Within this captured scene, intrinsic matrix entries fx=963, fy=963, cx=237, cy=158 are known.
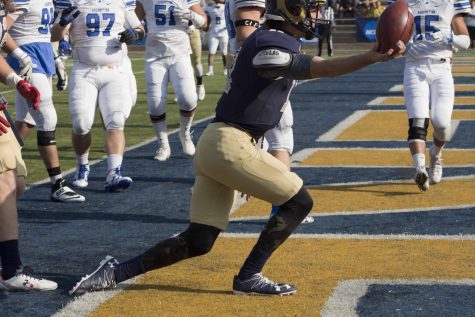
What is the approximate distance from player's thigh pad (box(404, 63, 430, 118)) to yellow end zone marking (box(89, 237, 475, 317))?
2.10 metres

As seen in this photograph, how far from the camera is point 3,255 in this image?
5.04 m

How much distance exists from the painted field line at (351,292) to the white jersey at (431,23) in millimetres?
3258

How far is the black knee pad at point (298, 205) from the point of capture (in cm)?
486

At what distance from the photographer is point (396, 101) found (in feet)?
50.2

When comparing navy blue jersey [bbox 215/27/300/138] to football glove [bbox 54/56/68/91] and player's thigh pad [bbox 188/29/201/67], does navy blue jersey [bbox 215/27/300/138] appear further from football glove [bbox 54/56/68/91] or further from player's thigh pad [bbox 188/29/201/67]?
player's thigh pad [bbox 188/29/201/67]

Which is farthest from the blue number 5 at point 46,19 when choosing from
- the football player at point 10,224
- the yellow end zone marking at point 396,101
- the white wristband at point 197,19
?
the yellow end zone marking at point 396,101

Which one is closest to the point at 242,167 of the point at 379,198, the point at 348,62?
the point at 348,62

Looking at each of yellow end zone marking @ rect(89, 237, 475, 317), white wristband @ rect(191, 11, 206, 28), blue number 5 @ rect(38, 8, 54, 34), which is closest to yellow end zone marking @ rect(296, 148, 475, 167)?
white wristband @ rect(191, 11, 206, 28)

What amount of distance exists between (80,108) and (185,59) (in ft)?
6.83

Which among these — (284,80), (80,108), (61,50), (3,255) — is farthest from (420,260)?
(61,50)

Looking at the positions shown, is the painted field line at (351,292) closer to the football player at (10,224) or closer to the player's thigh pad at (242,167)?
the player's thigh pad at (242,167)

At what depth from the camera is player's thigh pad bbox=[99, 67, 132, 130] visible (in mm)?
8023

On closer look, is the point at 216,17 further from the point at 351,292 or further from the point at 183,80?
the point at 351,292

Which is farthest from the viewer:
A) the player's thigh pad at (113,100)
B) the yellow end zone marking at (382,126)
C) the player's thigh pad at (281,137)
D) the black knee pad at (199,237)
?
the yellow end zone marking at (382,126)
